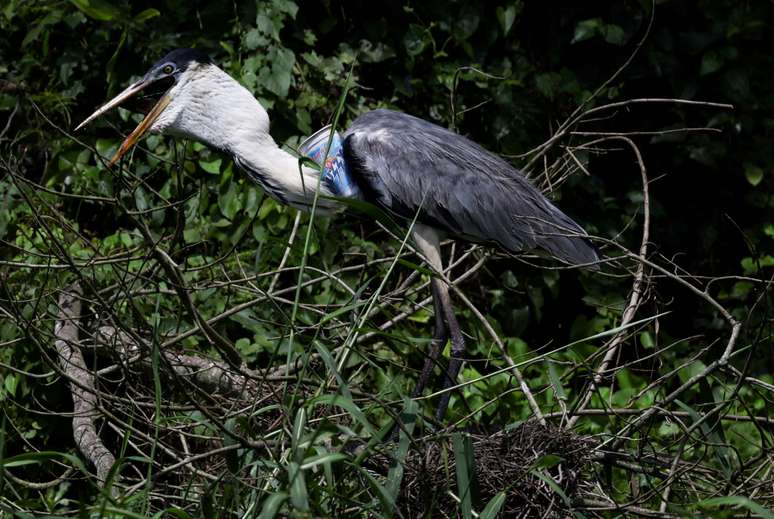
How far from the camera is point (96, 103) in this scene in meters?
4.33

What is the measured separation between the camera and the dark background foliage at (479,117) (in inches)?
152

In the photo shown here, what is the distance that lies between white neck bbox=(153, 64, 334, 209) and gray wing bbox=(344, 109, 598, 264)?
0.63ft

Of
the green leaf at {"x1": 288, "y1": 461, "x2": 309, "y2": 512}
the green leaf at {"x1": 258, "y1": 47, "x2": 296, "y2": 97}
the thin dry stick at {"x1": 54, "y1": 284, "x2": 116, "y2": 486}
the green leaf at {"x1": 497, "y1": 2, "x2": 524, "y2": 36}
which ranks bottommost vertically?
the thin dry stick at {"x1": 54, "y1": 284, "x2": 116, "y2": 486}

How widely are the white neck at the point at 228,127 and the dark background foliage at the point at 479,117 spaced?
1.25 ft

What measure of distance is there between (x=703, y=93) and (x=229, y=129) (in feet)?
7.48

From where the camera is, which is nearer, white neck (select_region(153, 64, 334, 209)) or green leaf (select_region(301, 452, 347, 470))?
A: green leaf (select_region(301, 452, 347, 470))

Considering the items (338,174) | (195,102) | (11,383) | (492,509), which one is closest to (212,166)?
(195,102)

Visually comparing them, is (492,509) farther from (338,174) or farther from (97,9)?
(338,174)

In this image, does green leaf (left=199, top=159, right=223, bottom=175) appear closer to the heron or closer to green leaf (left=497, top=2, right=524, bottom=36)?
the heron

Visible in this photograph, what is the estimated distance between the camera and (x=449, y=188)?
11.1ft

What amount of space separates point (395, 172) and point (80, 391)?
3.91 feet

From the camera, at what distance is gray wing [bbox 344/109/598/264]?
3.30 metres

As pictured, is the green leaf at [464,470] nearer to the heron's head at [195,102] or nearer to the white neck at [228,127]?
the white neck at [228,127]

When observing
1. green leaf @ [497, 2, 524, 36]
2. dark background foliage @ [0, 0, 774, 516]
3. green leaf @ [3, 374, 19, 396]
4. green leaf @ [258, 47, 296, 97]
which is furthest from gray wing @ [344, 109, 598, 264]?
green leaf @ [3, 374, 19, 396]
